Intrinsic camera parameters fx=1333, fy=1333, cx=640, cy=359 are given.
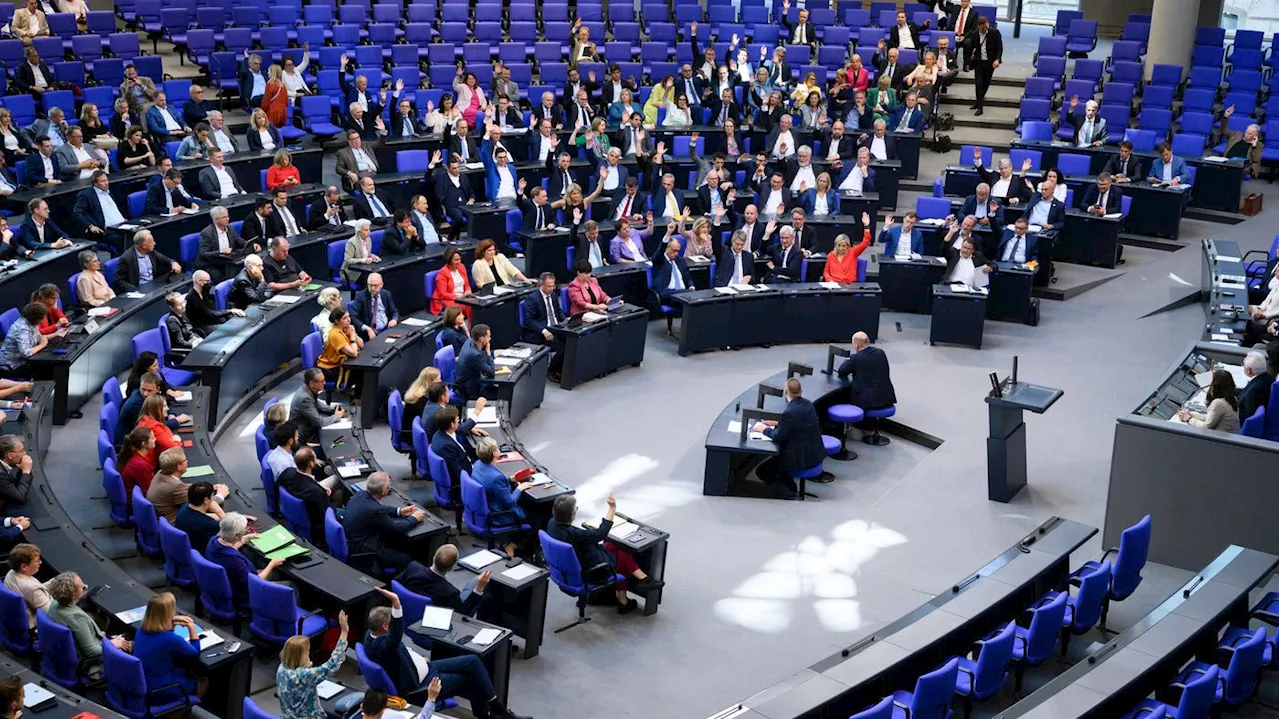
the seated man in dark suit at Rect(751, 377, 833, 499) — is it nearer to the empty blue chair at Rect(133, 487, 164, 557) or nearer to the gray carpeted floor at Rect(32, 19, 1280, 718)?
the gray carpeted floor at Rect(32, 19, 1280, 718)

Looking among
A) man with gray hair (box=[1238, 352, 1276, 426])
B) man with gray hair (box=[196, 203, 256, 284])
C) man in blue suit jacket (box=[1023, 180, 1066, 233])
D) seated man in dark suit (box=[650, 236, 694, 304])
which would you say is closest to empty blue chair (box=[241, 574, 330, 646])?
man with gray hair (box=[196, 203, 256, 284])

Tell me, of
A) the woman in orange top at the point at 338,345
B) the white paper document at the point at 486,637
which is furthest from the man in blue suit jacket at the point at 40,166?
the white paper document at the point at 486,637

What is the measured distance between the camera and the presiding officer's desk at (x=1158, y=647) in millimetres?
7527

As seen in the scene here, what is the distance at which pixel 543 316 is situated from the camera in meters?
14.2

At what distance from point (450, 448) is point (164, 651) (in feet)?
11.7

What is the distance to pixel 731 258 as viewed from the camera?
1600cm

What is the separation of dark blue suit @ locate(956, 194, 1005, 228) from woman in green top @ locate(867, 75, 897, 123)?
3583 millimetres

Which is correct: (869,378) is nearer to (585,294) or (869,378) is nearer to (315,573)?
(585,294)

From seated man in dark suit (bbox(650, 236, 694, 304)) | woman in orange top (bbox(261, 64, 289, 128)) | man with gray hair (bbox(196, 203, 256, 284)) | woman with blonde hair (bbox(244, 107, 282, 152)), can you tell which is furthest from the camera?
woman in orange top (bbox(261, 64, 289, 128))

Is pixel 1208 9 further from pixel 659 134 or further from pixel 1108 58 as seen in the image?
pixel 659 134

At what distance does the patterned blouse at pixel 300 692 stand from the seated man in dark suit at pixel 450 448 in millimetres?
3500

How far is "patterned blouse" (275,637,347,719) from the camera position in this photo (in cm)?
724

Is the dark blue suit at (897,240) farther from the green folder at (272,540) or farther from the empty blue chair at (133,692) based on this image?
the empty blue chair at (133,692)

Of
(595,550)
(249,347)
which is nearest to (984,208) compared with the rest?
(249,347)
